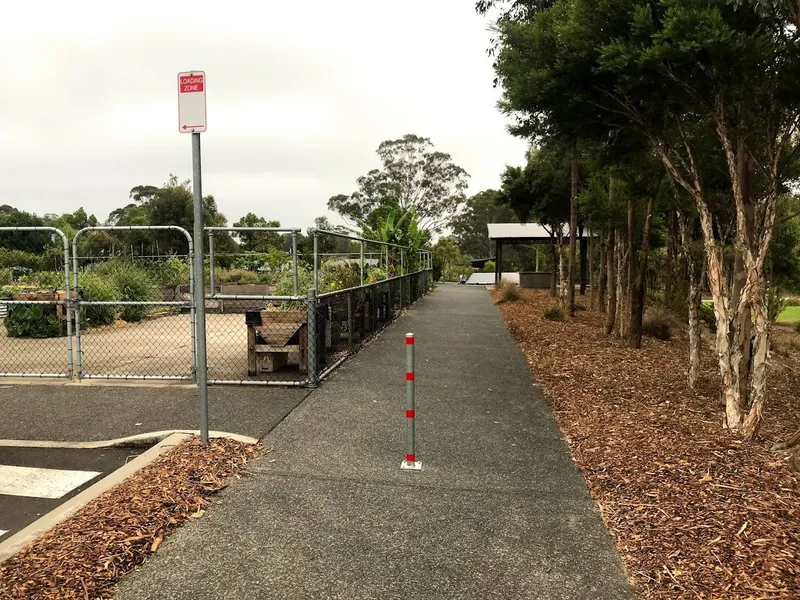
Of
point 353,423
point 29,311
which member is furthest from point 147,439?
point 29,311

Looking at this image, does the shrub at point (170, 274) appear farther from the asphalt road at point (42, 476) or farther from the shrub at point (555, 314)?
the asphalt road at point (42, 476)

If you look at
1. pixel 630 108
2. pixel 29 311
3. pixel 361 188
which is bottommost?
pixel 29 311

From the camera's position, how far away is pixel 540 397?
7266 millimetres

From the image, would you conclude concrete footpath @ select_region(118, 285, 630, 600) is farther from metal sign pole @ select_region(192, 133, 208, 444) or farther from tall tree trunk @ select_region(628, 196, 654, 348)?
tall tree trunk @ select_region(628, 196, 654, 348)

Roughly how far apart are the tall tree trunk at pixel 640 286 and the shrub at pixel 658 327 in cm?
174

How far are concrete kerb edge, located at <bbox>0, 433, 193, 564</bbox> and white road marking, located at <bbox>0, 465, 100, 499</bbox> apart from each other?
0.29 meters

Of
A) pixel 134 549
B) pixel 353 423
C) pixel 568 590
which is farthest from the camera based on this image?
pixel 353 423

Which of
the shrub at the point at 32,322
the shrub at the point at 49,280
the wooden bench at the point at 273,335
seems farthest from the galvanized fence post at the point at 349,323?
the shrub at the point at 49,280

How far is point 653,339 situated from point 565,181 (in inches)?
299

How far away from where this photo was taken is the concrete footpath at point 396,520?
3.06 m

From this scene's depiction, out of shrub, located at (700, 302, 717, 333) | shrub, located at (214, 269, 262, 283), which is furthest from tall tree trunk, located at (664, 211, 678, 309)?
shrub, located at (214, 269, 262, 283)

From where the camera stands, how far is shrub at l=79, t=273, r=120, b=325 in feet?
44.0

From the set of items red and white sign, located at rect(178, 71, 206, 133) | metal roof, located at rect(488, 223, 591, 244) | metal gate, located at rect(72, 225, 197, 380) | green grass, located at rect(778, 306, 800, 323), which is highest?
metal roof, located at rect(488, 223, 591, 244)

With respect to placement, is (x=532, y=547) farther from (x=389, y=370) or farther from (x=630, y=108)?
(x=389, y=370)
